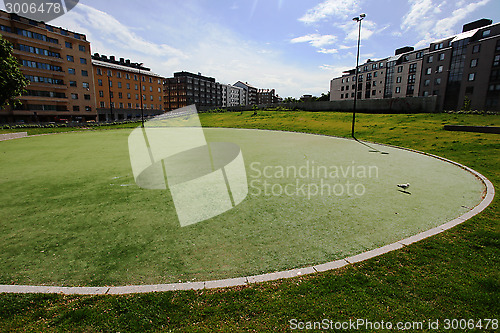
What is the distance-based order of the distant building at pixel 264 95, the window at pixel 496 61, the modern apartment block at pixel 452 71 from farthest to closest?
the distant building at pixel 264 95
the modern apartment block at pixel 452 71
the window at pixel 496 61

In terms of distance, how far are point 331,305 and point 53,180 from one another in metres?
11.0

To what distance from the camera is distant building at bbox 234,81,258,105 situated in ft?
554

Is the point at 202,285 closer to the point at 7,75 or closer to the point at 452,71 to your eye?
the point at 7,75

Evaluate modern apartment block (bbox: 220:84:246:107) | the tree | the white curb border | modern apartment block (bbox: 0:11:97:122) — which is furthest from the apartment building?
modern apartment block (bbox: 220:84:246:107)

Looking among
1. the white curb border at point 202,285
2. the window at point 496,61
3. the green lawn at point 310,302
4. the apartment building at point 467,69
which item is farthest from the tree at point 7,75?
the window at point 496,61

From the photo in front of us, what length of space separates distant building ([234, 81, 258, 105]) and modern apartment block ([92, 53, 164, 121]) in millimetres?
95497

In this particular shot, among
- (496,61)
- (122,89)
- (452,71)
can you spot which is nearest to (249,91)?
(122,89)

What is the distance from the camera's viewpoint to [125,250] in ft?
15.4

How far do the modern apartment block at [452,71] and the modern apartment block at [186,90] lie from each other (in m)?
83.2

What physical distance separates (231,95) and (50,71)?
108053 millimetres

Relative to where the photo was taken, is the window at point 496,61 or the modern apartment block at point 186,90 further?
the modern apartment block at point 186,90

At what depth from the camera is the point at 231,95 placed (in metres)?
153

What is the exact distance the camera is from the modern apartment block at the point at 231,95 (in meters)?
147

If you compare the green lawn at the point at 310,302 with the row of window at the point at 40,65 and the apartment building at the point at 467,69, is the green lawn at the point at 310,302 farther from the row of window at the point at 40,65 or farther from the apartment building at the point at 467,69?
the row of window at the point at 40,65
